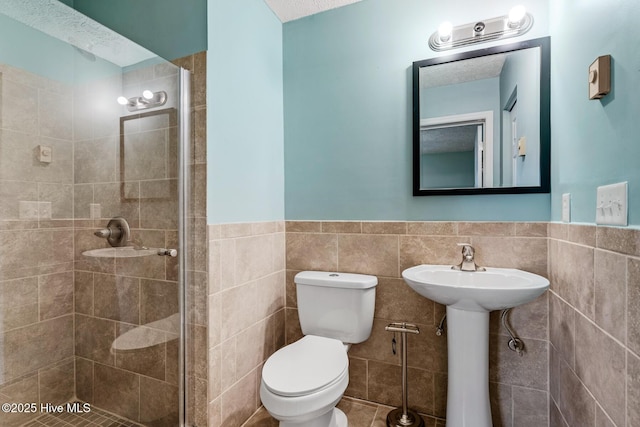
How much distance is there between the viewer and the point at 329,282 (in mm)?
1614

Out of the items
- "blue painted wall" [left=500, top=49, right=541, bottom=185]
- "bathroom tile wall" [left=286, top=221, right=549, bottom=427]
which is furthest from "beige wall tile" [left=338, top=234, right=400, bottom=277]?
"blue painted wall" [left=500, top=49, right=541, bottom=185]

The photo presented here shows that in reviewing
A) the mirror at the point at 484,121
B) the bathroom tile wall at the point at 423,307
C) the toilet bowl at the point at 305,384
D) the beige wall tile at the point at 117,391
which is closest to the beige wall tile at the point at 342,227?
the bathroom tile wall at the point at 423,307

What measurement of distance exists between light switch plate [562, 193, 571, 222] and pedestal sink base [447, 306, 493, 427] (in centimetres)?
51

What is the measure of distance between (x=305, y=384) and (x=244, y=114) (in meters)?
1.32

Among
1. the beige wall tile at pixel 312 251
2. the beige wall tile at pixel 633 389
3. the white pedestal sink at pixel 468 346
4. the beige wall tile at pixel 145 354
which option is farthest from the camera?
the beige wall tile at pixel 312 251

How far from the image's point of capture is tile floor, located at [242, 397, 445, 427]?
5.10ft

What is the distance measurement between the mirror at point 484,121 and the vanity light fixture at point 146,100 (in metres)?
1.29

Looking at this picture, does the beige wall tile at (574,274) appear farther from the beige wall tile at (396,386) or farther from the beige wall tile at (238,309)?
the beige wall tile at (238,309)

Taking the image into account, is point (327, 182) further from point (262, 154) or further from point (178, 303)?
point (178, 303)

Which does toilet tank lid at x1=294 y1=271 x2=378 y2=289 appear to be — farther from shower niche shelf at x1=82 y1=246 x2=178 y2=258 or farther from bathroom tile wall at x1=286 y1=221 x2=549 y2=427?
shower niche shelf at x1=82 y1=246 x2=178 y2=258

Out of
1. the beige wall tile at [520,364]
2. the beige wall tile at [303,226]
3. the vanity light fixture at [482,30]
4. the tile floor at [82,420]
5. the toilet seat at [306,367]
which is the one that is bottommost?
the tile floor at [82,420]

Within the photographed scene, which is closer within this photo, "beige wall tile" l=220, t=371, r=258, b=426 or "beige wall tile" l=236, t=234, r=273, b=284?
"beige wall tile" l=220, t=371, r=258, b=426

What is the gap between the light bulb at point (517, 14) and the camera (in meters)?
1.45

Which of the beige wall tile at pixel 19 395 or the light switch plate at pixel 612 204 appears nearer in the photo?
the light switch plate at pixel 612 204
